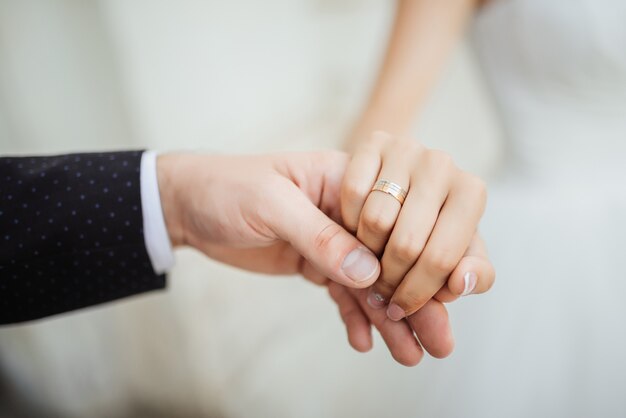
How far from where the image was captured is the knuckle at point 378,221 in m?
0.47

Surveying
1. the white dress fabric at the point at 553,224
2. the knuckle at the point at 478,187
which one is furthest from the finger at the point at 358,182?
the white dress fabric at the point at 553,224

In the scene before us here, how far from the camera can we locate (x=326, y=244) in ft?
1.60

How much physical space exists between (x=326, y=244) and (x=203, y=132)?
2.75ft

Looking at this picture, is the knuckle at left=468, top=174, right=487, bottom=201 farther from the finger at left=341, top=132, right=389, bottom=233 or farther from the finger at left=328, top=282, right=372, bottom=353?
the finger at left=328, top=282, right=372, bottom=353

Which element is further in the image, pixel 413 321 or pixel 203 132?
pixel 203 132

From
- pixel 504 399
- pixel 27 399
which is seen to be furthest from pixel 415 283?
pixel 27 399

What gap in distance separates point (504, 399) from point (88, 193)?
641mm

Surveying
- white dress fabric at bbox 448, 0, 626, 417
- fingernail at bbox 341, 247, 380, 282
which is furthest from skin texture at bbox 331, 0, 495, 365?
fingernail at bbox 341, 247, 380, 282

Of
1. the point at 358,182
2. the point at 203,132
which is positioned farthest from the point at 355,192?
the point at 203,132

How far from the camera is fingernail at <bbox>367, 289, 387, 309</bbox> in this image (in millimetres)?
551

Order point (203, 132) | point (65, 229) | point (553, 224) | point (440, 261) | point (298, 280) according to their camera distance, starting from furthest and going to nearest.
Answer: point (298, 280), point (203, 132), point (553, 224), point (65, 229), point (440, 261)

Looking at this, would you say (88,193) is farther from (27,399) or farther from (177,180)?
(27,399)

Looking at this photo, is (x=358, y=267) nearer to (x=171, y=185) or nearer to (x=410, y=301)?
(x=410, y=301)

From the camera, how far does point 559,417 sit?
0.64 m
